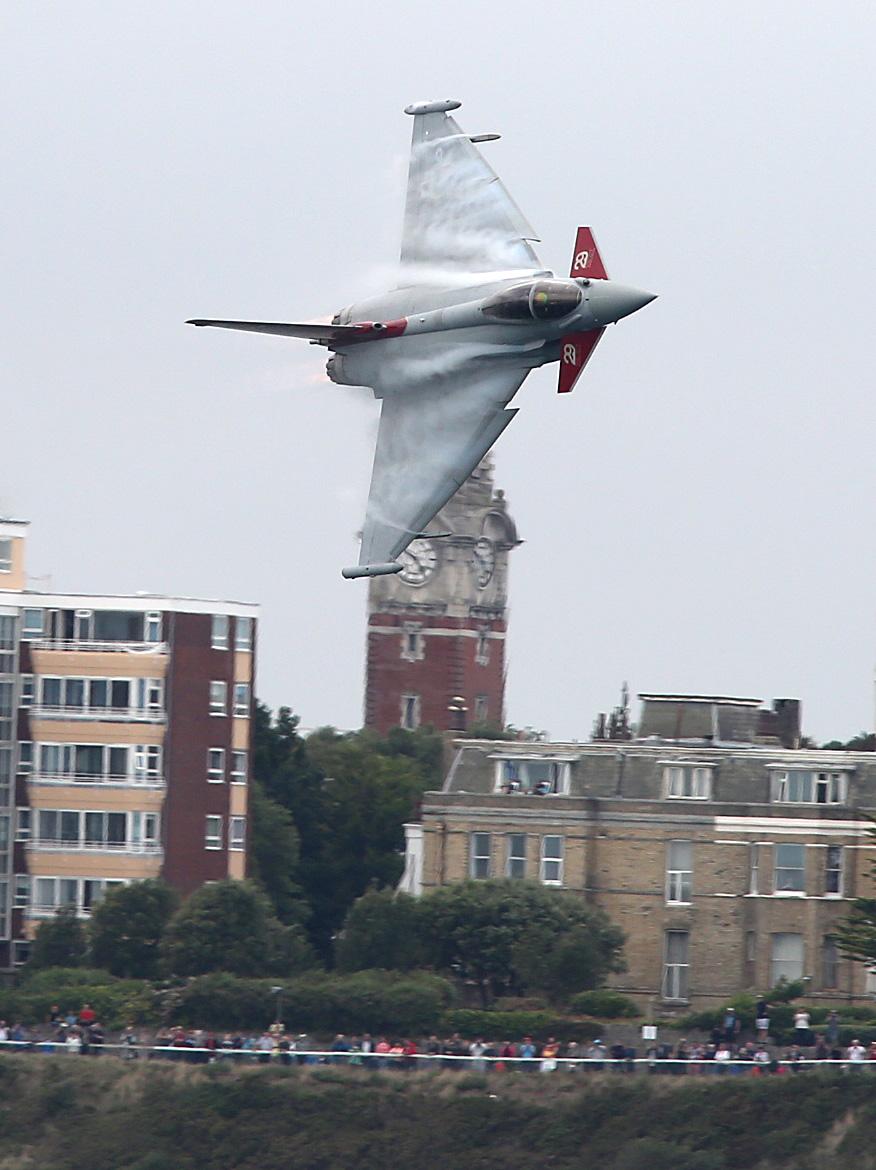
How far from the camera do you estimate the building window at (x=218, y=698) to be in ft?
391

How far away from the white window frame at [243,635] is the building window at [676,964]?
952 inches

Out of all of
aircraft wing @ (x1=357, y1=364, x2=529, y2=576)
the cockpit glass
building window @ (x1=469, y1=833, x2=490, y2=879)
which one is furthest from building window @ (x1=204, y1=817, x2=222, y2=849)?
the cockpit glass

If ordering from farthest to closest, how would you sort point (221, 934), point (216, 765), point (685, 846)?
1. point (216, 765)
2. point (685, 846)
3. point (221, 934)

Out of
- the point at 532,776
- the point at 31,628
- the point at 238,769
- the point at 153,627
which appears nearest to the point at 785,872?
the point at 532,776

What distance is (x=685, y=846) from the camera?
107m

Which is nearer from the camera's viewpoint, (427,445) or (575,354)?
(575,354)

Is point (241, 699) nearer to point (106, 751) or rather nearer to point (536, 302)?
point (106, 751)

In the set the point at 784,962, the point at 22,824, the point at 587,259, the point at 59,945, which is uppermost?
the point at 587,259

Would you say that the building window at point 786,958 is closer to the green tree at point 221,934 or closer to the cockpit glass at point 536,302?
the green tree at point 221,934

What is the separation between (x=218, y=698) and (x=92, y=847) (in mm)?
8238

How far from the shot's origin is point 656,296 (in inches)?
2415

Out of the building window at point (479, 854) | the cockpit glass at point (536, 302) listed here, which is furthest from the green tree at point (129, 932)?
the cockpit glass at point (536, 302)

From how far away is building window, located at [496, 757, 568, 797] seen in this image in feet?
361

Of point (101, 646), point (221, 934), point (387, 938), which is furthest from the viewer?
point (101, 646)
